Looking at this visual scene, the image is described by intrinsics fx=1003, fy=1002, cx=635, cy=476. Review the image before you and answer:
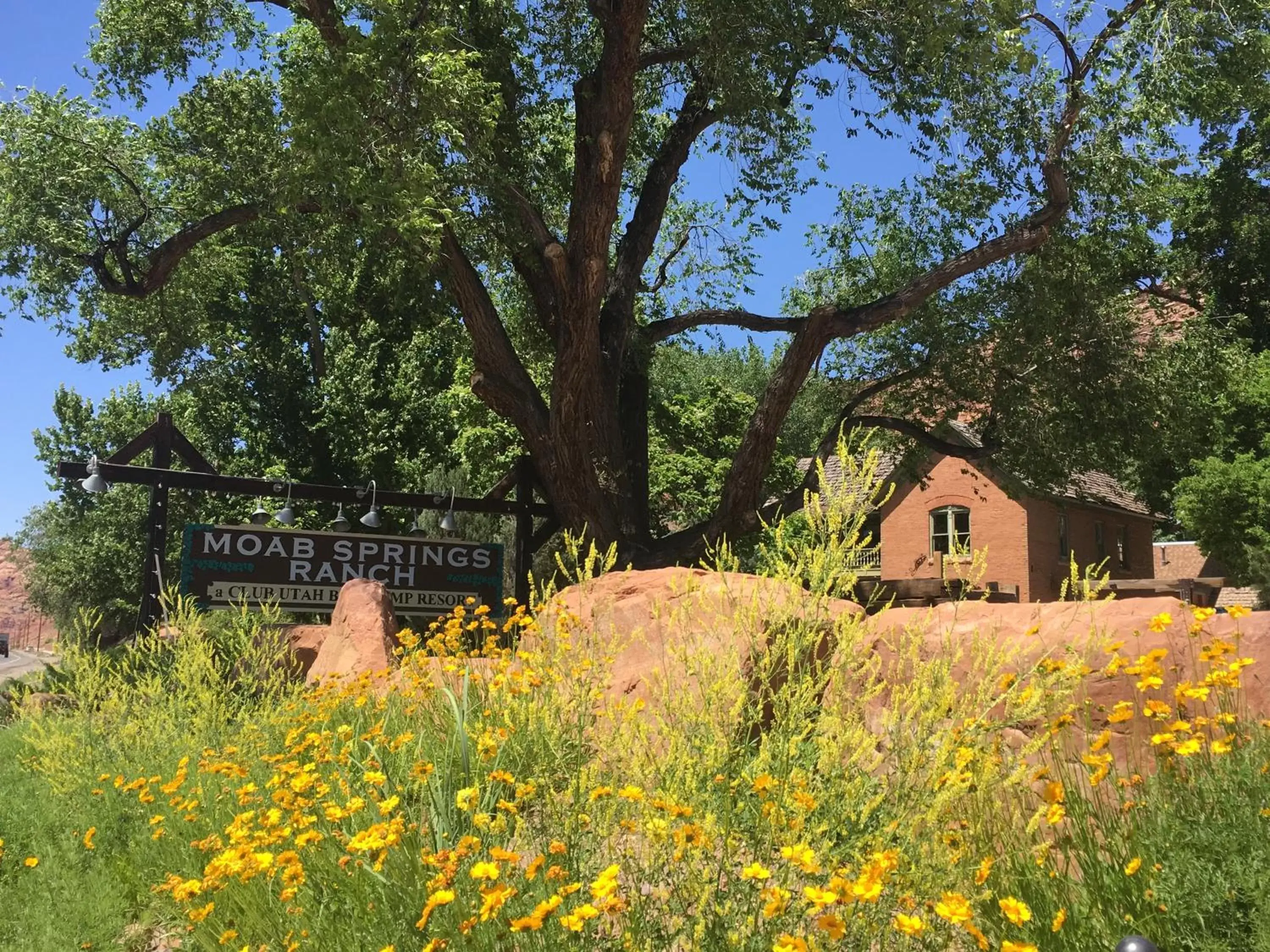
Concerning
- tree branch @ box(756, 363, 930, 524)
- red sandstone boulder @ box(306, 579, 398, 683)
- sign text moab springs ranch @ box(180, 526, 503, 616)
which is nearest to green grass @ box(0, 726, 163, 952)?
red sandstone boulder @ box(306, 579, 398, 683)

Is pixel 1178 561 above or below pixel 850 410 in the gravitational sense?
below

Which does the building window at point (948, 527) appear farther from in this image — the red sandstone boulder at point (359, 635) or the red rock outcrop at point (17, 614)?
the red rock outcrop at point (17, 614)

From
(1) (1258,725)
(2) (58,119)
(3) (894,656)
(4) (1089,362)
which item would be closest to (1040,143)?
(4) (1089,362)

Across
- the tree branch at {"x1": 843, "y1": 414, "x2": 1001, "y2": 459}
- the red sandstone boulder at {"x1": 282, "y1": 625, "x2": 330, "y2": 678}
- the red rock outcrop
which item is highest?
the tree branch at {"x1": 843, "y1": 414, "x2": 1001, "y2": 459}

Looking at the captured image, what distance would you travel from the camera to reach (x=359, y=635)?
880 cm

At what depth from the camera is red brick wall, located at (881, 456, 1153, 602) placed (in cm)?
2981

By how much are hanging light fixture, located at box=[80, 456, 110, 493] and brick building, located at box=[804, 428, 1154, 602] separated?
62.4 feet

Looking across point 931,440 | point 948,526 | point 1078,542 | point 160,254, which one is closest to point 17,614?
point 948,526

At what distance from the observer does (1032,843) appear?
3.16m

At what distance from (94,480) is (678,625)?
918 cm

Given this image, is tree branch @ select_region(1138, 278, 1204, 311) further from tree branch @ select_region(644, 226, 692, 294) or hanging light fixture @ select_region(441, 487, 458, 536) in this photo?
hanging light fixture @ select_region(441, 487, 458, 536)

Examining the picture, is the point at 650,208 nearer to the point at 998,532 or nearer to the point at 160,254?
the point at 160,254

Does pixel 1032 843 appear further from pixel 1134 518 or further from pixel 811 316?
pixel 1134 518

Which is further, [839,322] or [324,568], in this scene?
[839,322]
